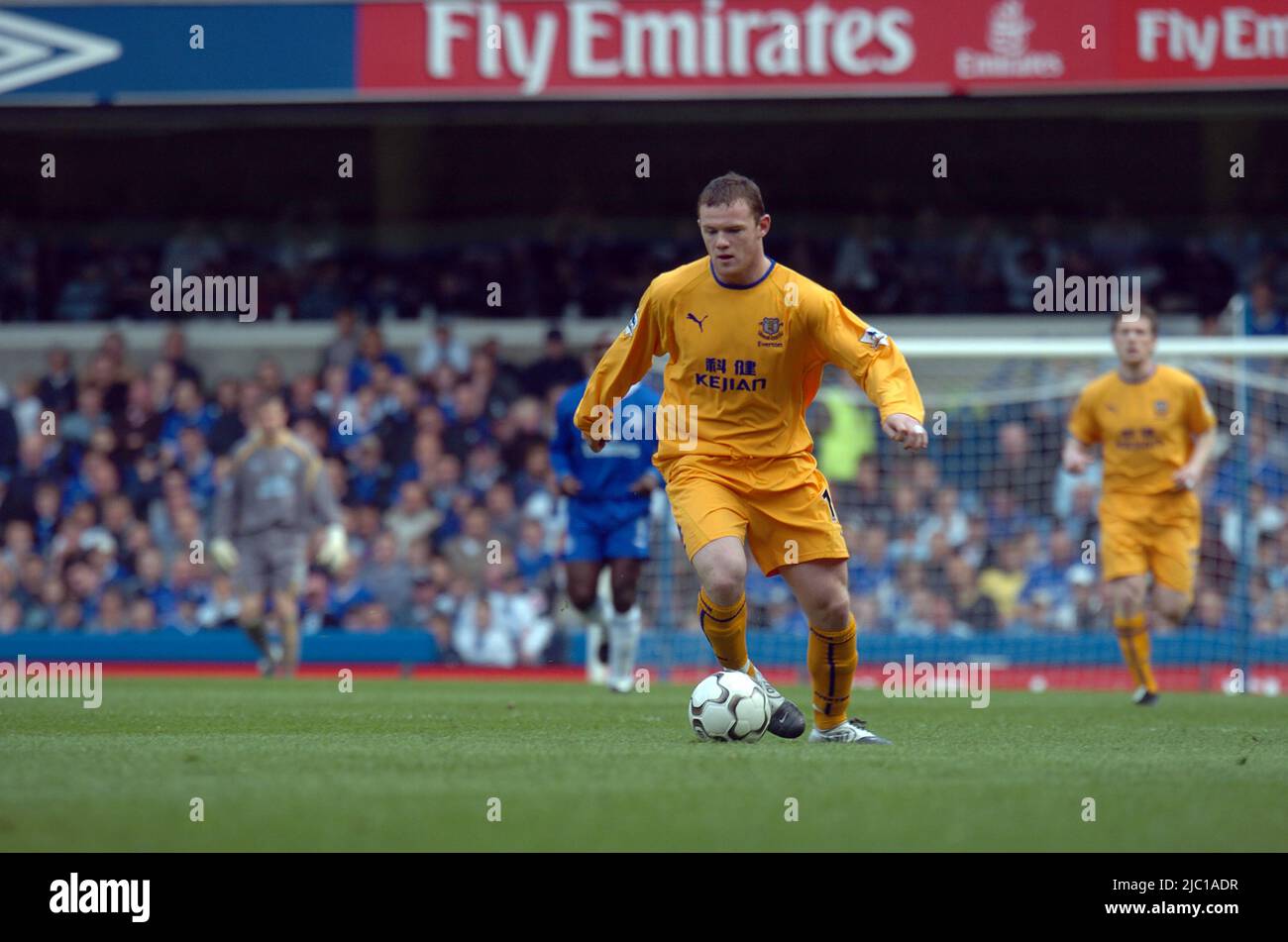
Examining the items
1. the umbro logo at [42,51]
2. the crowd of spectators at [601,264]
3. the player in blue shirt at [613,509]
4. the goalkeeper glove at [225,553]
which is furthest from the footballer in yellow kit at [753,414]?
the crowd of spectators at [601,264]

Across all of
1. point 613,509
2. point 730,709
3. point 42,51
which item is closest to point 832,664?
point 730,709

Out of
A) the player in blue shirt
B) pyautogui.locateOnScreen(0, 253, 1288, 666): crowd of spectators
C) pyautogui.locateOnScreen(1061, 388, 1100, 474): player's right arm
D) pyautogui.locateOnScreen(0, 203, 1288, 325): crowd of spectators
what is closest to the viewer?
pyautogui.locateOnScreen(1061, 388, 1100, 474): player's right arm

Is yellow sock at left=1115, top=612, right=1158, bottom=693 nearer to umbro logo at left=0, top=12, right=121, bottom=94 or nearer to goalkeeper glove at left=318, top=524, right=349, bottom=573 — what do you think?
goalkeeper glove at left=318, top=524, right=349, bottom=573

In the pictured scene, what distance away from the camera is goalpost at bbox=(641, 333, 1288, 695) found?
1538 centimetres

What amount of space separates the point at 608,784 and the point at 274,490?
9199 millimetres

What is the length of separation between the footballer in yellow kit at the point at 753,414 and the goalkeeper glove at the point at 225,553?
825cm

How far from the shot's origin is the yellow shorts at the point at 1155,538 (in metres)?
11.4

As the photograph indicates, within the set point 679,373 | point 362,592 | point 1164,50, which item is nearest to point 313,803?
point 679,373

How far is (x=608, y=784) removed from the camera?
5.87 meters

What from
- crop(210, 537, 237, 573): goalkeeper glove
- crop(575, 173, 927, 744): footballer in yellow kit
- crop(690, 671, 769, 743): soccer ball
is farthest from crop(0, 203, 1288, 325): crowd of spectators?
crop(690, 671, 769, 743): soccer ball

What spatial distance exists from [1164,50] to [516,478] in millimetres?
7420

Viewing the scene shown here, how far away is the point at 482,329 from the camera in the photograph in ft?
67.1

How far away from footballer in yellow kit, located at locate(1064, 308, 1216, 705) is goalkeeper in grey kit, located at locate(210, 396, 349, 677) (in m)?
6.22

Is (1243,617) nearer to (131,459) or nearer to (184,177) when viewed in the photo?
(131,459)
